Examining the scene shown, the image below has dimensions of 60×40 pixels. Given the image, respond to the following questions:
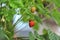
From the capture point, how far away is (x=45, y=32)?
47.5 inches

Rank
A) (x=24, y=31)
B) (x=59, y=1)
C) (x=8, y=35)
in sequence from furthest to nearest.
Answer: (x=24, y=31)
(x=8, y=35)
(x=59, y=1)

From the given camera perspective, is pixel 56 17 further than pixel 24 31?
No

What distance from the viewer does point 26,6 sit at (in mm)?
952

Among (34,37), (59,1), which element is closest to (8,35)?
(34,37)

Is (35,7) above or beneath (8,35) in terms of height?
above

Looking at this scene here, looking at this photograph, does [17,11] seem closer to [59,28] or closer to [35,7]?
[35,7]

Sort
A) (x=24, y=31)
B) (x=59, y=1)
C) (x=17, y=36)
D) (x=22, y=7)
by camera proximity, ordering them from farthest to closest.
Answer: (x=24, y=31) → (x=17, y=36) → (x=59, y=1) → (x=22, y=7)

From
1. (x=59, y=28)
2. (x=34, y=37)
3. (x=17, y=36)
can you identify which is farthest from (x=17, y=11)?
(x=59, y=28)

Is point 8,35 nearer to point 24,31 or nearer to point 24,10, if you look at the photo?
point 24,10

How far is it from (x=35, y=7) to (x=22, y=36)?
0.49 metres

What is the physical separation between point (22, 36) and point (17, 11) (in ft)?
1.55

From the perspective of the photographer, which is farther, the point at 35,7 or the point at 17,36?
the point at 17,36

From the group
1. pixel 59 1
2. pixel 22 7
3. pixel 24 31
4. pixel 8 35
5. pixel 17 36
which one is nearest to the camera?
pixel 22 7

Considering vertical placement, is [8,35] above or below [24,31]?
below
